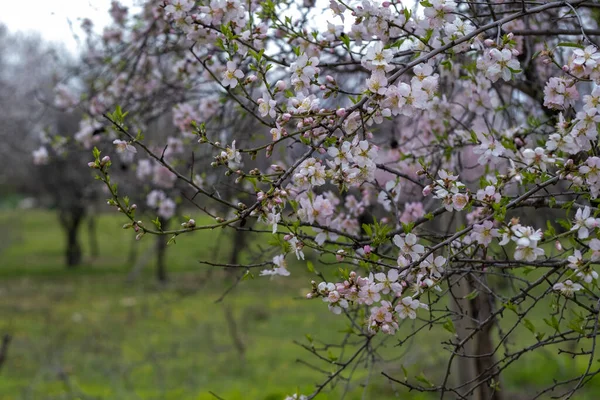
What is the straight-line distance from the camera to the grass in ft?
27.3

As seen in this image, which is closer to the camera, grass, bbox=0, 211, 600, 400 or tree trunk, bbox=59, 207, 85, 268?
grass, bbox=0, 211, 600, 400

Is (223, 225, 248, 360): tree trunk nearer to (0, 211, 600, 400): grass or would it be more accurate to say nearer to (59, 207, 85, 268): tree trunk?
(0, 211, 600, 400): grass

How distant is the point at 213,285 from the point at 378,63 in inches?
674

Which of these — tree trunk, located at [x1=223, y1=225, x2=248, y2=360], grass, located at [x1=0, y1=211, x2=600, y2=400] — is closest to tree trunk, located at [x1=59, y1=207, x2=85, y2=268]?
grass, located at [x1=0, y1=211, x2=600, y2=400]

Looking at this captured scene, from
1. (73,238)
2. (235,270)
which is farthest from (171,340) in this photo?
(73,238)

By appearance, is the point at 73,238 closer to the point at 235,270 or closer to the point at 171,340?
the point at 171,340

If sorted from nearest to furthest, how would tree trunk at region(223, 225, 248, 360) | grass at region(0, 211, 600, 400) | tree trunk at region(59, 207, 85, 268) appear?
1. tree trunk at region(223, 225, 248, 360)
2. grass at region(0, 211, 600, 400)
3. tree trunk at region(59, 207, 85, 268)

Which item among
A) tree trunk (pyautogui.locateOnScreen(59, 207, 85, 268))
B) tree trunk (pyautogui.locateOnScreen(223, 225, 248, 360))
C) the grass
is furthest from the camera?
tree trunk (pyautogui.locateOnScreen(59, 207, 85, 268))

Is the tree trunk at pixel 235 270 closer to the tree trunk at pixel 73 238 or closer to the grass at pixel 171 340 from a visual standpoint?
the grass at pixel 171 340

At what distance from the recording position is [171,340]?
41.0 ft

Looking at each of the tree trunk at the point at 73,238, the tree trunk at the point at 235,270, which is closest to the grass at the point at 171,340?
the tree trunk at the point at 235,270

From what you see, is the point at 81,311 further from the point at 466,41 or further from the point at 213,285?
the point at 466,41

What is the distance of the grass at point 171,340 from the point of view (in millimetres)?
8312

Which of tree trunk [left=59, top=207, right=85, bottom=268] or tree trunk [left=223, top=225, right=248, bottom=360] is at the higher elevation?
tree trunk [left=59, top=207, right=85, bottom=268]
